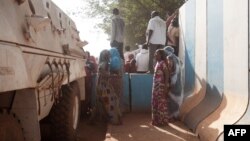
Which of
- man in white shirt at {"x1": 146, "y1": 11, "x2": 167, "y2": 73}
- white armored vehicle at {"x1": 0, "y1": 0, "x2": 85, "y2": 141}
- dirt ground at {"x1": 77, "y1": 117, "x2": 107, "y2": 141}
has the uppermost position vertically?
man in white shirt at {"x1": 146, "y1": 11, "x2": 167, "y2": 73}

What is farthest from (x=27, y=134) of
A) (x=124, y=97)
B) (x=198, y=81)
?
(x=124, y=97)

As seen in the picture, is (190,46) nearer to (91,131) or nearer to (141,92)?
(141,92)

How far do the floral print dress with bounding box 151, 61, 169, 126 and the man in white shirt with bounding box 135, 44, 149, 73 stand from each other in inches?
131

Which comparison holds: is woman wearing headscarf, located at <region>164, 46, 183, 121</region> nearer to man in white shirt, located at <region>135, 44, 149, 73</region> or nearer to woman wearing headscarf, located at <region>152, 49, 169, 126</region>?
woman wearing headscarf, located at <region>152, 49, 169, 126</region>

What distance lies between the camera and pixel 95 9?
105 feet

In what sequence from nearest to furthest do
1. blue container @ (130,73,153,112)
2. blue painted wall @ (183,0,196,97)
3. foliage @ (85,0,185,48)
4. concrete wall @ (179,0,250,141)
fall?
concrete wall @ (179,0,250,141), blue painted wall @ (183,0,196,97), blue container @ (130,73,153,112), foliage @ (85,0,185,48)

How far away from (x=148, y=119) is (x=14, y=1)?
579 cm

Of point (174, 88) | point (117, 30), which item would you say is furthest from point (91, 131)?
point (117, 30)

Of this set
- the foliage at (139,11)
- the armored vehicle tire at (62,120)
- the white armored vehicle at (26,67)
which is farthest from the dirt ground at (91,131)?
the foliage at (139,11)

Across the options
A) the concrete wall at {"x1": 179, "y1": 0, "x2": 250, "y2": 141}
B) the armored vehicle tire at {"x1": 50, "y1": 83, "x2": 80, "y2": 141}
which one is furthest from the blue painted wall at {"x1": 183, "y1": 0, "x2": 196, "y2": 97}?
the armored vehicle tire at {"x1": 50, "y1": 83, "x2": 80, "y2": 141}

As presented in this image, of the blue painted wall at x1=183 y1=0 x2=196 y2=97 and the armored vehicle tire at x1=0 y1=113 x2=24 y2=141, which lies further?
the blue painted wall at x1=183 y1=0 x2=196 y2=97

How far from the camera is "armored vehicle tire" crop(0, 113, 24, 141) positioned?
2.97 m

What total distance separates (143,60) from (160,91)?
3.48m

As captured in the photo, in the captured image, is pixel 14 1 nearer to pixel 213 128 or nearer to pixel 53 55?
pixel 53 55
